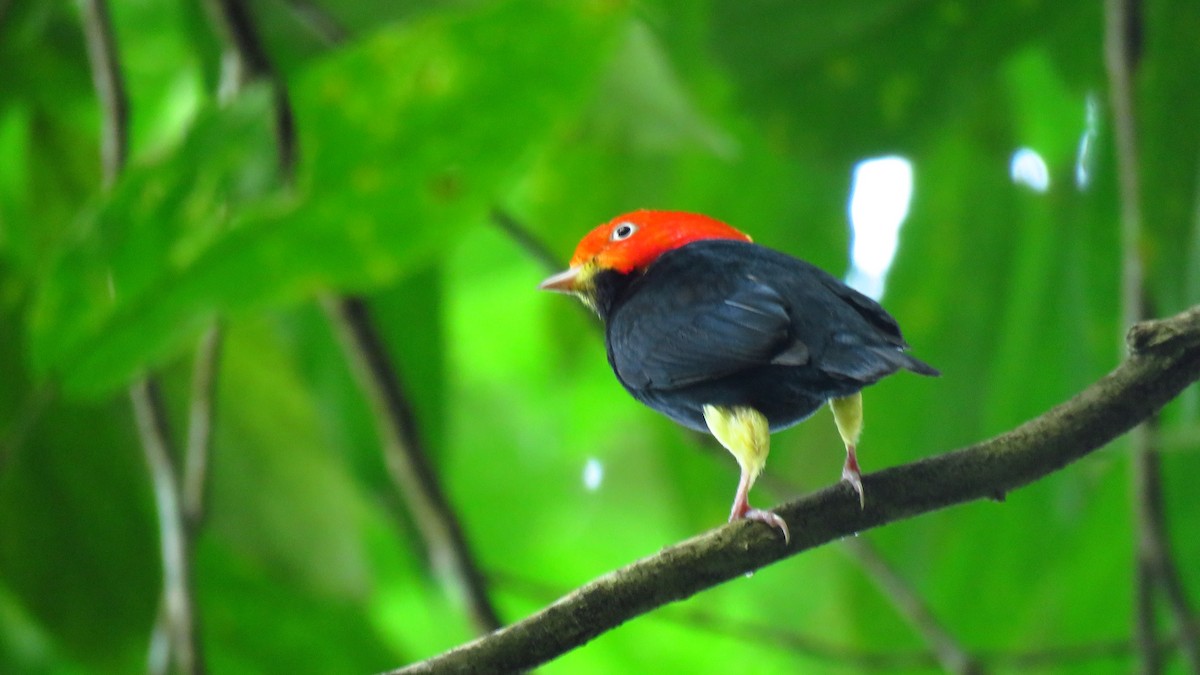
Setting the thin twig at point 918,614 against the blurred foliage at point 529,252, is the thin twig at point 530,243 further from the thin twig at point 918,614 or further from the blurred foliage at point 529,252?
the thin twig at point 918,614

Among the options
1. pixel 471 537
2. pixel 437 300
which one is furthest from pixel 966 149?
pixel 471 537

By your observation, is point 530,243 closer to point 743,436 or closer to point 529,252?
point 529,252

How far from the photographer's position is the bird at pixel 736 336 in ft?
3.62

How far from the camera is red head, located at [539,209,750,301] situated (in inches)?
47.3

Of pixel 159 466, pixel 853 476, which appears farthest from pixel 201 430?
pixel 853 476

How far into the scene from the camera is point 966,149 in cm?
239

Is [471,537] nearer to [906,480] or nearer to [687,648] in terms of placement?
[687,648]

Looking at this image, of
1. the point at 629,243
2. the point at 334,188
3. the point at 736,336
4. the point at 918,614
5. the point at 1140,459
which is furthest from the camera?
the point at 918,614

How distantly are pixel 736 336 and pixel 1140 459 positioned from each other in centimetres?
99

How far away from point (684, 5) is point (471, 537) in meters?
1.49

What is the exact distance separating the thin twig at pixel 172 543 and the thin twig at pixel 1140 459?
1340mm

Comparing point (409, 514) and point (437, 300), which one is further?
point (409, 514)

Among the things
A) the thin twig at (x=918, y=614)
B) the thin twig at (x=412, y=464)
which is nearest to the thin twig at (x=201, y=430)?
the thin twig at (x=412, y=464)

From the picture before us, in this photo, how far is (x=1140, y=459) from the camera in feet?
6.09
